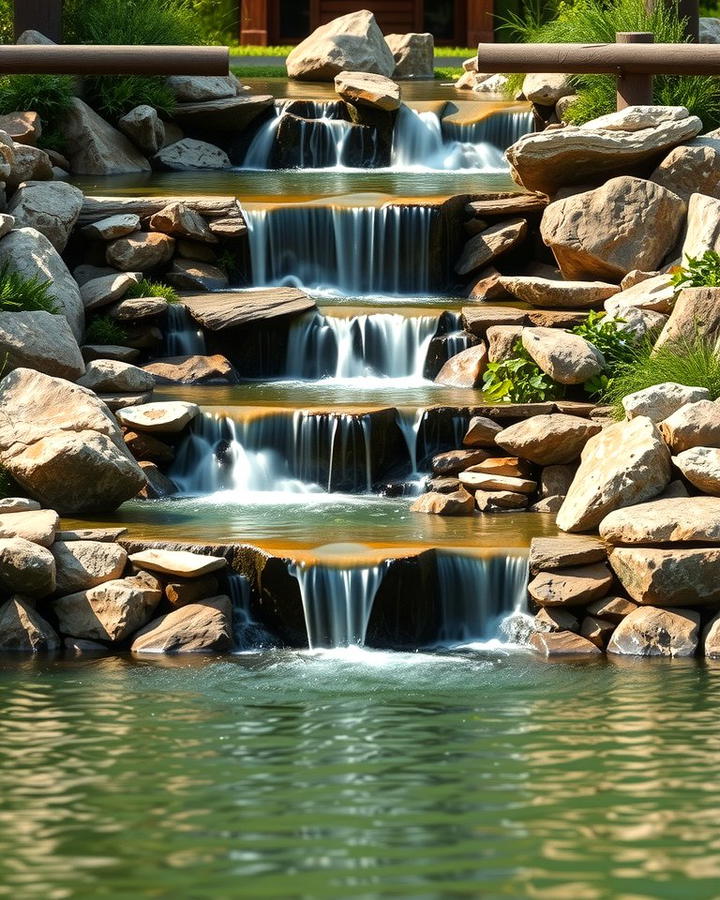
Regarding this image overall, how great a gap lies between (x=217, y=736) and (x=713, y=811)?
2.16 meters

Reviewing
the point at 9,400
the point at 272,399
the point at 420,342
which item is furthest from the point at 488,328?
the point at 9,400

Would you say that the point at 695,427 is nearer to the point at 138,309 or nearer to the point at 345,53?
the point at 138,309

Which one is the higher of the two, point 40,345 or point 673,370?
point 40,345

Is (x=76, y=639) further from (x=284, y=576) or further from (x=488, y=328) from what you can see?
(x=488, y=328)

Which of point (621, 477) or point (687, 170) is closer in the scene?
point (621, 477)

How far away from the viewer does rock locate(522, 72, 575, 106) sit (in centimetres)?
1778

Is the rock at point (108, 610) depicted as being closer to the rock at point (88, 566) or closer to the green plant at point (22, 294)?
the rock at point (88, 566)

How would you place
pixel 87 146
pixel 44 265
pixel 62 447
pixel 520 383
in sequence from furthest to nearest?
pixel 87 146 → pixel 44 265 → pixel 520 383 → pixel 62 447

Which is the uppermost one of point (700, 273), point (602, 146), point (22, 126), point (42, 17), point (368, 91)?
point (42, 17)

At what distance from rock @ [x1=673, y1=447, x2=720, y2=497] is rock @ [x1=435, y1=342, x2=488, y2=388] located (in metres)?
3.04

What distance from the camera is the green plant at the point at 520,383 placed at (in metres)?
11.9

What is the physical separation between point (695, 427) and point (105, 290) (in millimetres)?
5323

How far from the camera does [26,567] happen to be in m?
9.42

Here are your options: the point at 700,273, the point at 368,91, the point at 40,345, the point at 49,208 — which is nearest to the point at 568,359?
the point at 700,273
